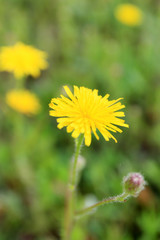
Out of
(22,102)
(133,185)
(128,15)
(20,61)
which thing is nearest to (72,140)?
(22,102)

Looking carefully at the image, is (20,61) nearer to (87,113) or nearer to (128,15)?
(87,113)

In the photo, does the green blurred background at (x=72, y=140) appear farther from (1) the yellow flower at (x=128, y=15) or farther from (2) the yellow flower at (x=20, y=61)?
(2) the yellow flower at (x=20, y=61)

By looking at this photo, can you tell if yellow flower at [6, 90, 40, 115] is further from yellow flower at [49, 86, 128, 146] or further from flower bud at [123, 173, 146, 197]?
flower bud at [123, 173, 146, 197]

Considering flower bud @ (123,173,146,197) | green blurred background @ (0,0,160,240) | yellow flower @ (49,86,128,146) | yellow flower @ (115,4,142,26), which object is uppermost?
yellow flower @ (115,4,142,26)

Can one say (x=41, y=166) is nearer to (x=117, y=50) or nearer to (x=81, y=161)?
(x=81, y=161)

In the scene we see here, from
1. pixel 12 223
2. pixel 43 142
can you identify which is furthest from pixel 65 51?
pixel 12 223

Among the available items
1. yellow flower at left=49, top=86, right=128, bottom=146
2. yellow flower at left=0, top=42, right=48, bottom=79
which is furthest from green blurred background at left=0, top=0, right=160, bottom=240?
yellow flower at left=49, top=86, right=128, bottom=146
